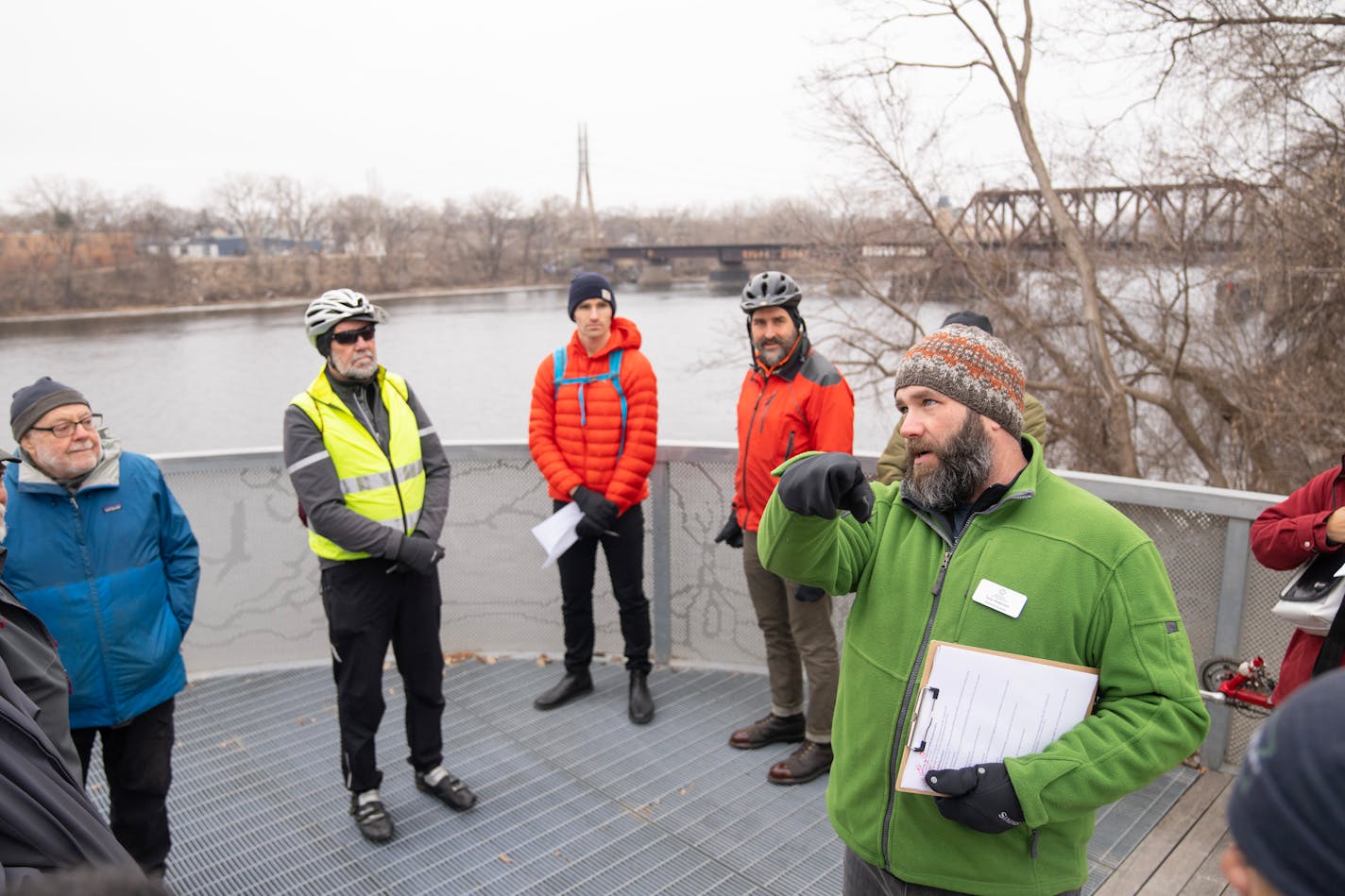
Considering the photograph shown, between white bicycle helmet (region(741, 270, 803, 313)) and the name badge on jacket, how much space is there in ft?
5.99

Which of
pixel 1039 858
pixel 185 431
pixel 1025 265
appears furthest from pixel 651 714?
pixel 185 431

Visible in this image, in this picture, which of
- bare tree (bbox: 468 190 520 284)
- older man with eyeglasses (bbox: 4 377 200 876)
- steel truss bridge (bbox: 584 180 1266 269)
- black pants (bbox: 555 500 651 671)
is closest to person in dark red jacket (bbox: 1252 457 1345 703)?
black pants (bbox: 555 500 651 671)

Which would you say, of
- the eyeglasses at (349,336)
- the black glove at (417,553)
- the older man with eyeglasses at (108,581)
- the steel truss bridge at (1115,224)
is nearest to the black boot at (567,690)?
the black glove at (417,553)

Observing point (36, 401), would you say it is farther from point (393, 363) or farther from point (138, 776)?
point (393, 363)

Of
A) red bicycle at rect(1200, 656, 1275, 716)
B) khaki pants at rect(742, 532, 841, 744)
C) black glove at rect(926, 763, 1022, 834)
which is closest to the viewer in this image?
black glove at rect(926, 763, 1022, 834)

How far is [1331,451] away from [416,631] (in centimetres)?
912

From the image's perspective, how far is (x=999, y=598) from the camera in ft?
5.30

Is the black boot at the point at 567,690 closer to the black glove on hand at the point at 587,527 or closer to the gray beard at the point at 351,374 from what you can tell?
the black glove on hand at the point at 587,527

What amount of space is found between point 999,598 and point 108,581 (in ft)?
8.01

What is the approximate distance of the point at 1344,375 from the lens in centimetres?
898

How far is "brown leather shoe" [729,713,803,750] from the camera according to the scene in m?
3.67

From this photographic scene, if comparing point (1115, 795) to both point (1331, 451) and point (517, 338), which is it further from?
point (517, 338)

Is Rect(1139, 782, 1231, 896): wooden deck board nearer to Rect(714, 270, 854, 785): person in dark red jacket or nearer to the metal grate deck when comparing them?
the metal grate deck

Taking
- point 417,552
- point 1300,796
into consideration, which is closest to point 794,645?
point 417,552
